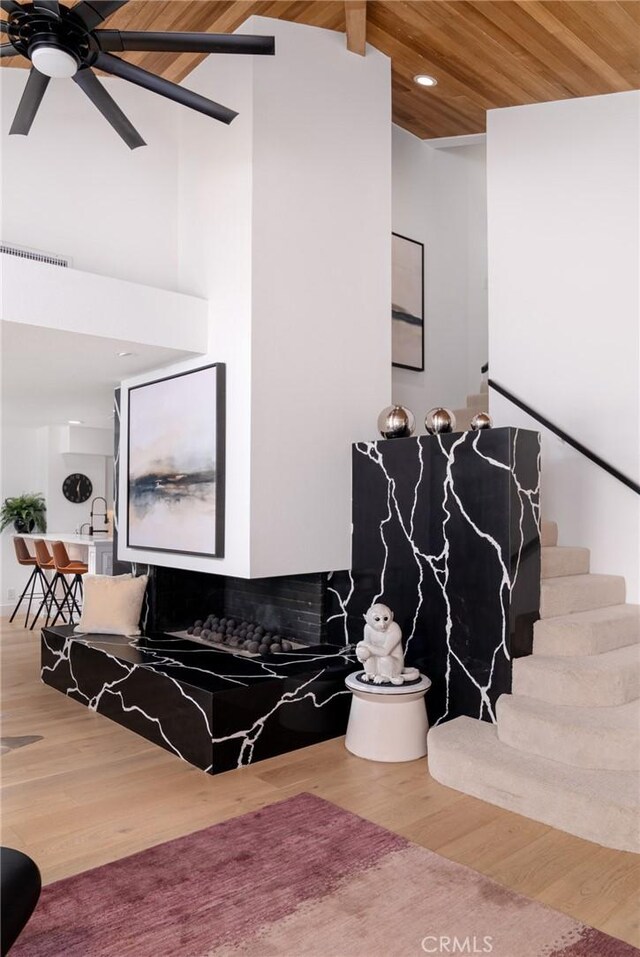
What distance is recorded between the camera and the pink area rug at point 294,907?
222 cm

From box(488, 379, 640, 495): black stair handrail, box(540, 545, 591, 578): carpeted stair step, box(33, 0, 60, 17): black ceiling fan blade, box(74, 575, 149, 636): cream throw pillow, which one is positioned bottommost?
box(74, 575, 149, 636): cream throw pillow

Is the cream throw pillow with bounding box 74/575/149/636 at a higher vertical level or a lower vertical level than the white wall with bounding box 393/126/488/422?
lower

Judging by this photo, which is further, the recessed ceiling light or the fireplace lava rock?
the recessed ceiling light

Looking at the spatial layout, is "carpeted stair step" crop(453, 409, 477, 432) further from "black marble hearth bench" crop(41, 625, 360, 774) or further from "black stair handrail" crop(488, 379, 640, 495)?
"black marble hearth bench" crop(41, 625, 360, 774)

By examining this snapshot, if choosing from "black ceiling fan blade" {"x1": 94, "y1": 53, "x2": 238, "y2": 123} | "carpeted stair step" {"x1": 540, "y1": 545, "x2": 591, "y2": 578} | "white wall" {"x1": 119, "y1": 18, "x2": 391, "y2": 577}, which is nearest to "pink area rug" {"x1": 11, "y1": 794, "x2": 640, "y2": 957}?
"white wall" {"x1": 119, "y1": 18, "x2": 391, "y2": 577}

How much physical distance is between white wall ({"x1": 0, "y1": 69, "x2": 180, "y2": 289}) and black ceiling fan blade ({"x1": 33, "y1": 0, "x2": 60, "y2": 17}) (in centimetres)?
182

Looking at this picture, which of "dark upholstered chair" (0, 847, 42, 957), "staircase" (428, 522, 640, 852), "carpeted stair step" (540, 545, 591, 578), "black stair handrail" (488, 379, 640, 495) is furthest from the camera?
"black stair handrail" (488, 379, 640, 495)

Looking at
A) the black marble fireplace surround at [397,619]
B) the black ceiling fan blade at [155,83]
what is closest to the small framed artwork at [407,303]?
the black marble fireplace surround at [397,619]

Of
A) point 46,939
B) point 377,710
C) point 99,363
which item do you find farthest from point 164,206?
point 46,939

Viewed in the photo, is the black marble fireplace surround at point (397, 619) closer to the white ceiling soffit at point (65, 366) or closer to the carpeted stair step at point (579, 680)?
the carpeted stair step at point (579, 680)

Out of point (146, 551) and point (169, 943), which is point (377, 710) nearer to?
point (169, 943)

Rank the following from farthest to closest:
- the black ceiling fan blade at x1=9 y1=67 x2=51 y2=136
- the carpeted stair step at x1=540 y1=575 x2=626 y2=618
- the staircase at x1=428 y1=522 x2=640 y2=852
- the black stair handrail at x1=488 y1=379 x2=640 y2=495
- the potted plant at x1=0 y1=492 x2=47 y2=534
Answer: the potted plant at x1=0 y1=492 x2=47 y2=534, the black stair handrail at x1=488 y1=379 x2=640 y2=495, the carpeted stair step at x1=540 y1=575 x2=626 y2=618, the black ceiling fan blade at x1=9 y1=67 x2=51 y2=136, the staircase at x1=428 y1=522 x2=640 y2=852

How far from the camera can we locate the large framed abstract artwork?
446 centimetres

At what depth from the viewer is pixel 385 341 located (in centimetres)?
500
